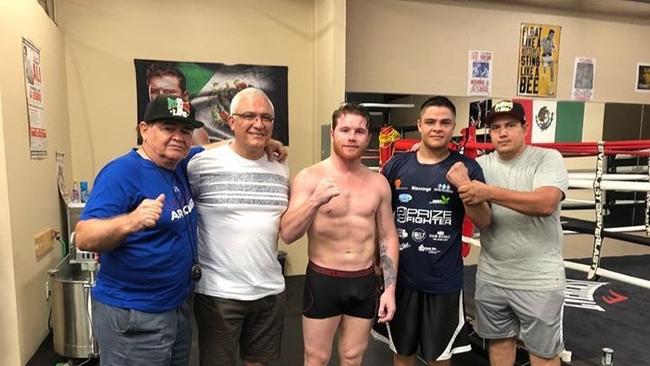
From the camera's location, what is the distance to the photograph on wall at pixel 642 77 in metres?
5.49

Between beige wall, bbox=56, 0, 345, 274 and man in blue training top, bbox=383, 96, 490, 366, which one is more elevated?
beige wall, bbox=56, 0, 345, 274

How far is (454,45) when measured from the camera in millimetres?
4887

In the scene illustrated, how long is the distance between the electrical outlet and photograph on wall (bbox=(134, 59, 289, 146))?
4.59ft

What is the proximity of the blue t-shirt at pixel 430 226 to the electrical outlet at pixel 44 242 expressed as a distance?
2562 mm

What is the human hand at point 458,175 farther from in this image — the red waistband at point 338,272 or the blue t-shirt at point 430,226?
the red waistband at point 338,272

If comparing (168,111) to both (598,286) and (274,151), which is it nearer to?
(274,151)

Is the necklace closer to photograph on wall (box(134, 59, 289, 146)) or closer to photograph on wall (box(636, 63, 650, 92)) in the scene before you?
photograph on wall (box(134, 59, 289, 146))

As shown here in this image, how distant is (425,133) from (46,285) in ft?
9.71

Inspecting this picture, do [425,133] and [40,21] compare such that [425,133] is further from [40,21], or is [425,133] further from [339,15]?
[40,21]

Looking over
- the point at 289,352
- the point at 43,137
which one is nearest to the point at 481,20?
the point at 289,352

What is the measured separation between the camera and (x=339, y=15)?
420 centimetres

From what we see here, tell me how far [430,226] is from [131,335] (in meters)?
1.28

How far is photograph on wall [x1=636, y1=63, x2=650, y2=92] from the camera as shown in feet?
18.0

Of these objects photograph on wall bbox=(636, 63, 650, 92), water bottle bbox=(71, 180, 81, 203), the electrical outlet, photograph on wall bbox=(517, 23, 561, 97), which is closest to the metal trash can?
the electrical outlet
